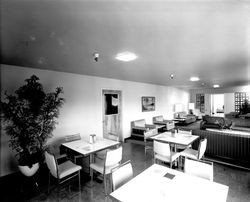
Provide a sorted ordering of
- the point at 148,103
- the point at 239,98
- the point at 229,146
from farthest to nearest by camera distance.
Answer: the point at 239,98 < the point at 148,103 < the point at 229,146

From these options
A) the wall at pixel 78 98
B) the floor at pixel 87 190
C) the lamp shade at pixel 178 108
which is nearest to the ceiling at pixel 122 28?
the wall at pixel 78 98

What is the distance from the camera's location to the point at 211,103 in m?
10.9

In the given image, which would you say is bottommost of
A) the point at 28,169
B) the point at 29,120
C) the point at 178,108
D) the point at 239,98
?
the point at 28,169

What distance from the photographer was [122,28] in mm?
1599

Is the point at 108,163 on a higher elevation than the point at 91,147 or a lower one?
lower

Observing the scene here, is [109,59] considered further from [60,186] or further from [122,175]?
[60,186]

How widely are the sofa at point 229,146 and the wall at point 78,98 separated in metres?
2.92

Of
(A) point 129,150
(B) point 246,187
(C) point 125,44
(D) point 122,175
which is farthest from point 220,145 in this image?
(C) point 125,44

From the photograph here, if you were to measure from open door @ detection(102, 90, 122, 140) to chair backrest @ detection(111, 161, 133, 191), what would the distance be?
10.1 ft

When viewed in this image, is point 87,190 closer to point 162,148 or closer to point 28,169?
point 28,169

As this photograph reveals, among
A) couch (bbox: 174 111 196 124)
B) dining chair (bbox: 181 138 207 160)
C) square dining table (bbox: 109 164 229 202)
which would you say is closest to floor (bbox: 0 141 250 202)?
dining chair (bbox: 181 138 207 160)

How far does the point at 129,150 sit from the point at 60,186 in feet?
7.58

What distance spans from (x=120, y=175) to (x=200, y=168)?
104 cm

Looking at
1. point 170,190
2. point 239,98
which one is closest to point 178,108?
point 239,98
